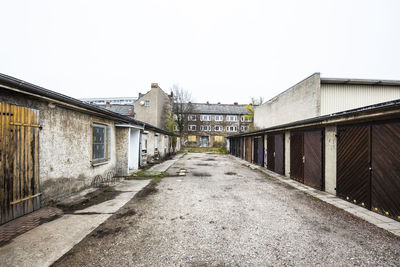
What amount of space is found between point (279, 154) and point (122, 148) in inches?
354

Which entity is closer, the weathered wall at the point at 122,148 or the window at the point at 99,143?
the window at the point at 99,143

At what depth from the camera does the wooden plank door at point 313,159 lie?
21.9 ft

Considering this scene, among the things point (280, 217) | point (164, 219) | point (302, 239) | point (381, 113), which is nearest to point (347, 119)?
point (381, 113)

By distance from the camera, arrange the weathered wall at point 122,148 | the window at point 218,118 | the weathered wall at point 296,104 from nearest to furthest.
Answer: the weathered wall at point 122,148 < the weathered wall at point 296,104 < the window at point 218,118

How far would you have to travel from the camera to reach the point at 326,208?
475 centimetres

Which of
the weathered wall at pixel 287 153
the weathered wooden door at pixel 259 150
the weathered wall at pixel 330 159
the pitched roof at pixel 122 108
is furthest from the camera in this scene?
the pitched roof at pixel 122 108

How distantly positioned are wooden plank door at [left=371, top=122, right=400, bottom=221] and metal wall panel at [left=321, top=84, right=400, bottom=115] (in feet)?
25.4

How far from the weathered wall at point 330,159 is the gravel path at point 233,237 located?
1551 millimetres

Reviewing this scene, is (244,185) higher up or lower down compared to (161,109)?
lower down

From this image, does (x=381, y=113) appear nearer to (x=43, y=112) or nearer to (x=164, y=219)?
(x=164, y=219)

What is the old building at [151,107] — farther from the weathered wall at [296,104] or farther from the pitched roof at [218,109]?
the weathered wall at [296,104]

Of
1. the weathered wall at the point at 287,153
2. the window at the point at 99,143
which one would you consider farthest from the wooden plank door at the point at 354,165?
the window at the point at 99,143

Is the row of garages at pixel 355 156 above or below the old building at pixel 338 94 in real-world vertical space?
below

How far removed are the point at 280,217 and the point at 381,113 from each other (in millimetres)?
3598
